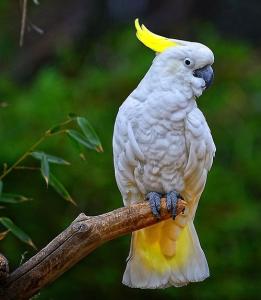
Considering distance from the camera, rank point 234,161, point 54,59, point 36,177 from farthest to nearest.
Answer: point 54,59, point 234,161, point 36,177

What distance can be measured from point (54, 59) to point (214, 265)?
1.70 m

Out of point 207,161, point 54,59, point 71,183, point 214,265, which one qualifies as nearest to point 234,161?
point 214,265

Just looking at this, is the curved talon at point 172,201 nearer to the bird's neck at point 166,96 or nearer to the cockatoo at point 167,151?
the cockatoo at point 167,151

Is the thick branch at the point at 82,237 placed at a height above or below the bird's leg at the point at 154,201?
below

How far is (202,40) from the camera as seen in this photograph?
15.5ft

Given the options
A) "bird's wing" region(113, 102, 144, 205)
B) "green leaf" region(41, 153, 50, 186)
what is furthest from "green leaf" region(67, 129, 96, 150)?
"bird's wing" region(113, 102, 144, 205)

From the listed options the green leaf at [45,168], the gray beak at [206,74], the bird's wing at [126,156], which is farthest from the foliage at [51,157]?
the gray beak at [206,74]

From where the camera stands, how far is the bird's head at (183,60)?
220 cm

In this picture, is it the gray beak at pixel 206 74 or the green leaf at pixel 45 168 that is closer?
the gray beak at pixel 206 74

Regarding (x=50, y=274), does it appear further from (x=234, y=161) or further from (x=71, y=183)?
(x=234, y=161)

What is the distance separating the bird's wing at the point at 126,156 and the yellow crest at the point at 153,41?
0.18 metres

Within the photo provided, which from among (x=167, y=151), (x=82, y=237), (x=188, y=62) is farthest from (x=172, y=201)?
(x=188, y=62)

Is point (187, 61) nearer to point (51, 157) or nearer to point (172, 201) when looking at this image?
point (172, 201)

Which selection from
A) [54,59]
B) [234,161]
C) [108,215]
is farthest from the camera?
[54,59]
